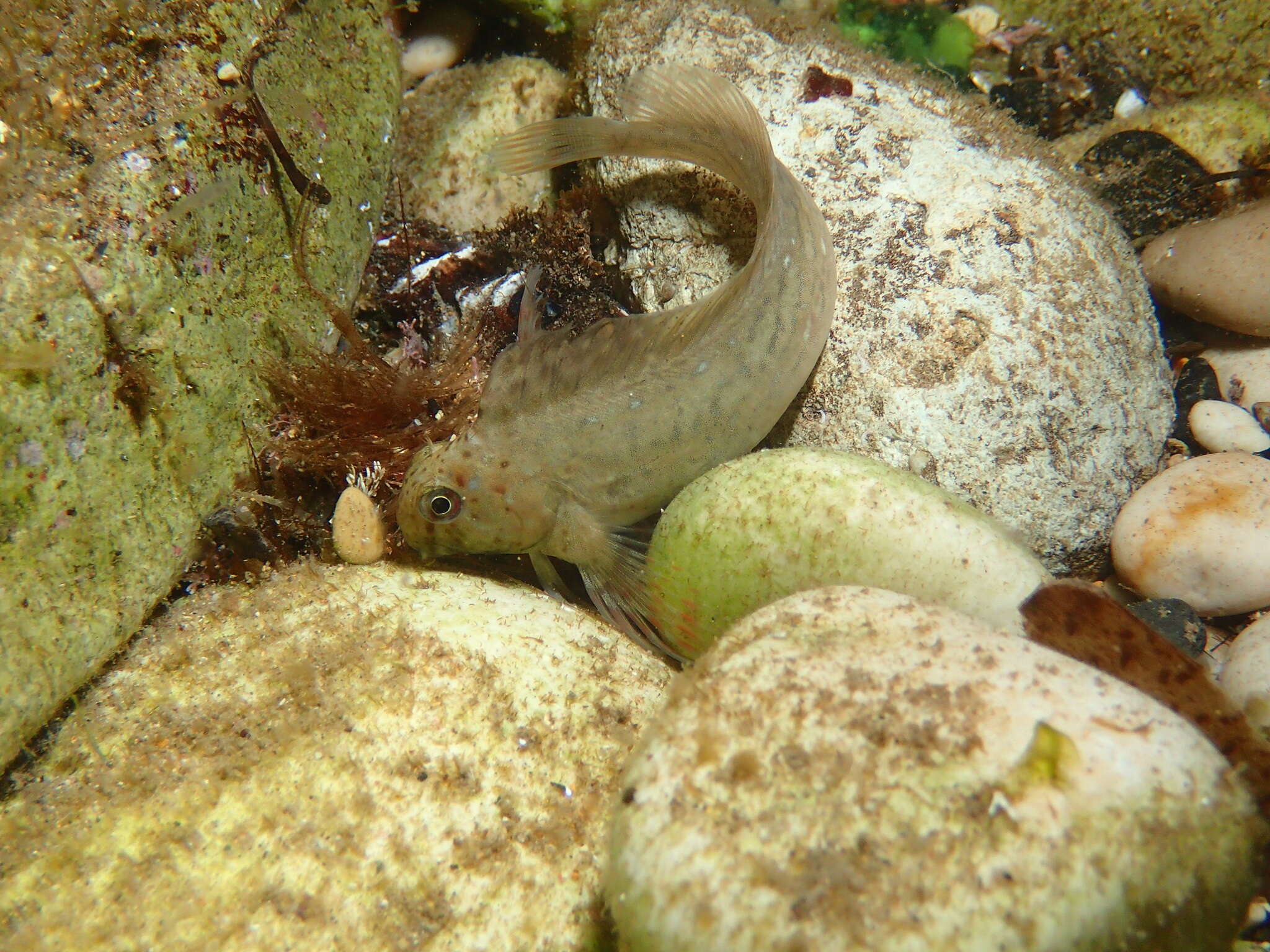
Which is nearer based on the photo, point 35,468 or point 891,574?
point 35,468

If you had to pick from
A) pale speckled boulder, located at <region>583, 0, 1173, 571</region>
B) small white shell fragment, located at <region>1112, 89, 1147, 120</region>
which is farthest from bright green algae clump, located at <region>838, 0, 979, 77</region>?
pale speckled boulder, located at <region>583, 0, 1173, 571</region>

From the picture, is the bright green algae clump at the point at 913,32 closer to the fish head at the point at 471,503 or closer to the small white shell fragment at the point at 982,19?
the small white shell fragment at the point at 982,19

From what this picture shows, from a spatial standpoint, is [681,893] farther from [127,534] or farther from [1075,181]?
[1075,181]

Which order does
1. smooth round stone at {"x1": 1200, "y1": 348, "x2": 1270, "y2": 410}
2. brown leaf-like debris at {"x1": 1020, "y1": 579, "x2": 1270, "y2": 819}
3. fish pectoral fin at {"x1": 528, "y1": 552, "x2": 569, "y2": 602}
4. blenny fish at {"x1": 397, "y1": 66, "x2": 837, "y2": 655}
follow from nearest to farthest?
brown leaf-like debris at {"x1": 1020, "y1": 579, "x2": 1270, "y2": 819}, blenny fish at {"x1": 397, "y1": 66, "x2": 837, "y2": 655}, fish pectoral fin at {"x1": 528, "y1": 552, "x2": 569, "y2": 602}, smooth round stone at {"x1": 1200, "y1": 348, "x2": 1270, "y2": 410}

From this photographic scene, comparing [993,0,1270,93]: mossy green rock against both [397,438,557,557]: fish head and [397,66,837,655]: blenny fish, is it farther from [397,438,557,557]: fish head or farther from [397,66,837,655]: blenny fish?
[397,438,557,557]: fish head

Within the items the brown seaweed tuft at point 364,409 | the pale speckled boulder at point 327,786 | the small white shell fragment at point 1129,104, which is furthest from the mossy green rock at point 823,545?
the small white shell fragment at point 1129,104

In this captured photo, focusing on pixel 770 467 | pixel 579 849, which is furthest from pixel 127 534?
pixel 770 467

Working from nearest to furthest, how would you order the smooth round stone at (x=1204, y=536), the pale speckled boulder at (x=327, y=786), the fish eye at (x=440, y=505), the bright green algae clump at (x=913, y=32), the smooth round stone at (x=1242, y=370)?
the pale speckled boulder at (x=327, y=786)
the smooth round stone at (x=1204, y=536)
the fish eye at (x=440, y=505)
the smooth round stone at (x=1242, y=370)
the bright green algae clump at (x=913, y=32)
